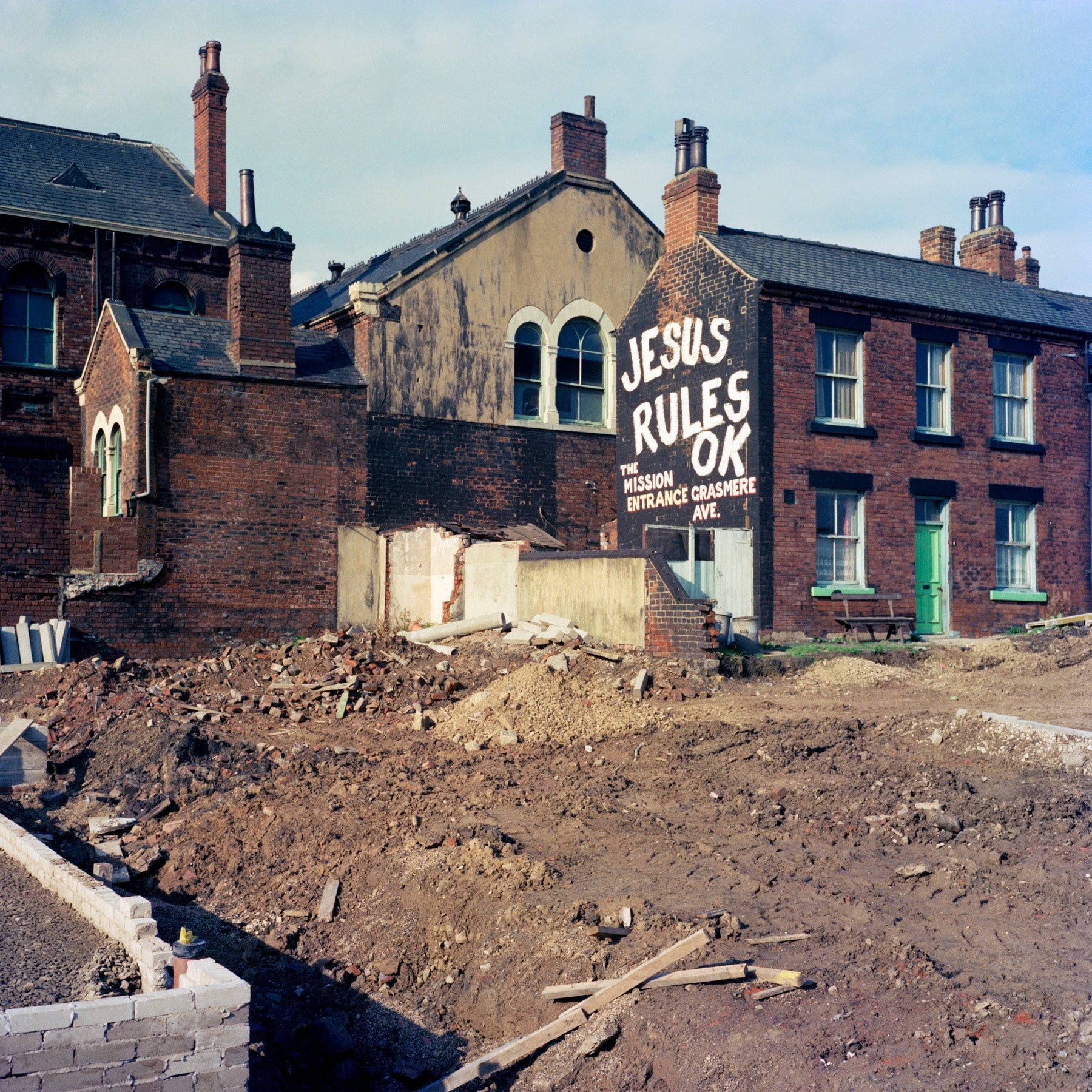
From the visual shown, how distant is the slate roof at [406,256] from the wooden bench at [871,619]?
34.3 feet

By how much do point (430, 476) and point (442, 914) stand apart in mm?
14180

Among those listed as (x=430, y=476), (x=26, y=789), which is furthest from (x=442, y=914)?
(x=430, y=476)

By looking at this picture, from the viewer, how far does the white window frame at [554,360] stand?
76.1ft

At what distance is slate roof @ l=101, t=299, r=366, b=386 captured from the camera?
770 inches

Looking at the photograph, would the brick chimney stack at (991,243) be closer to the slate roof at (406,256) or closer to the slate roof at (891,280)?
the slate roof at (891,280)

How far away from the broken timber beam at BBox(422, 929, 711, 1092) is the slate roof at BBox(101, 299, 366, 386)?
1515cm

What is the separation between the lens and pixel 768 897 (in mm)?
8008

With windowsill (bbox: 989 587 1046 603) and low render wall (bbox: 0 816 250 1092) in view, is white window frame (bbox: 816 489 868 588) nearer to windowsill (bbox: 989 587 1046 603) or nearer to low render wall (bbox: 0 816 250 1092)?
windowsill (bbox: 989 587 1046 603)

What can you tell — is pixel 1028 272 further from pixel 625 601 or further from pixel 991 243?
pixel 625 601

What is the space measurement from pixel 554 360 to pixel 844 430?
22.9ft

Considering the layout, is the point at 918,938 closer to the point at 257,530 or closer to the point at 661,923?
the point at 661,923

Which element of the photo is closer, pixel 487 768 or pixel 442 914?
pixel 442 914

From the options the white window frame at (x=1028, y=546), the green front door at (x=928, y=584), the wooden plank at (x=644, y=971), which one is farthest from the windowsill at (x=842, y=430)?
the wooden plank at (x=644, y=971)

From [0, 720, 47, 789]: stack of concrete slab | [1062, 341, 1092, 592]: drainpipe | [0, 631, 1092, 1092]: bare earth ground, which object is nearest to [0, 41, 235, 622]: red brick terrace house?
[0, 720, 47, 789]: stack of concrete slab
